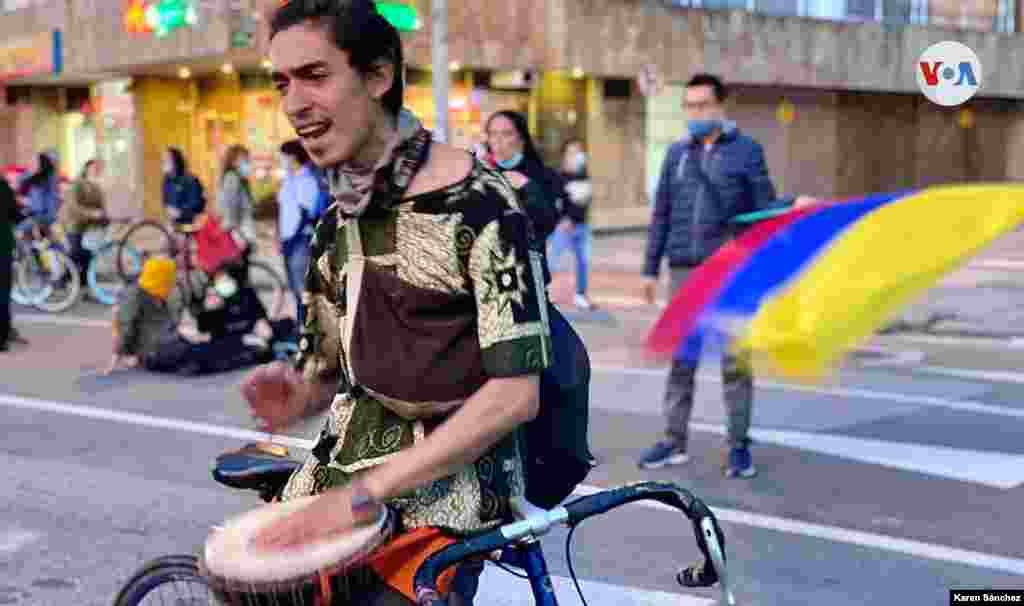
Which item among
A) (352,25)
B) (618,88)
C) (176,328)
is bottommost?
(176,328)

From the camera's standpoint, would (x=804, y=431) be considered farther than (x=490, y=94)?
No

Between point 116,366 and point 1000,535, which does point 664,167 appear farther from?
Answer: point 116,366

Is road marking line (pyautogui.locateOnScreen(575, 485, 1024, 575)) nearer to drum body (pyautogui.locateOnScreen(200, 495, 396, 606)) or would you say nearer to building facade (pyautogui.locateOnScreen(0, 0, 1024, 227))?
drum body (pyautogui.locateOnScreen(200, 495, 396, 606))

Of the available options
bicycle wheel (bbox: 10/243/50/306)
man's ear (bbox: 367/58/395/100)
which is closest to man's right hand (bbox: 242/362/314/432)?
man's ear (bbox: 367/58/395/100)

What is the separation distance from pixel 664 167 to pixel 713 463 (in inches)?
62.8

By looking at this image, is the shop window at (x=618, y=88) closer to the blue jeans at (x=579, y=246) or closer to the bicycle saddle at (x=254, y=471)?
the blue jeans at (x=579, y=246)

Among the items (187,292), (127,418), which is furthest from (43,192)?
(127,418)

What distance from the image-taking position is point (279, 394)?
2621 mm

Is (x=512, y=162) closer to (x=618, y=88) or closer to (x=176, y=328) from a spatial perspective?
(x=176, y=328)

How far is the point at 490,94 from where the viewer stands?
25.8 meters

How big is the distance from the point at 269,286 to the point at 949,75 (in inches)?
512

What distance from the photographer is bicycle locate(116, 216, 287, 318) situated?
469 inches

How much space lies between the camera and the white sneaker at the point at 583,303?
14266 mm

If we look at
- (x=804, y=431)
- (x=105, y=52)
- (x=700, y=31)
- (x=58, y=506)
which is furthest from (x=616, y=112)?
(x=58, y=506)
